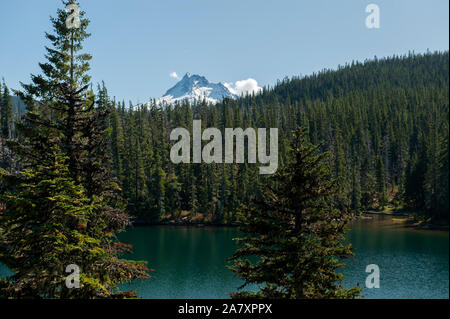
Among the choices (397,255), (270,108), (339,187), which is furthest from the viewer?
(270,108)

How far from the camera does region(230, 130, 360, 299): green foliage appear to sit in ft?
41.8

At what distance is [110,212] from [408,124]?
12353 centimetres

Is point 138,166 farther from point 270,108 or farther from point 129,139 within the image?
point 270,108

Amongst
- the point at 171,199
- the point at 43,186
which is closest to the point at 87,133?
the point at 43,186

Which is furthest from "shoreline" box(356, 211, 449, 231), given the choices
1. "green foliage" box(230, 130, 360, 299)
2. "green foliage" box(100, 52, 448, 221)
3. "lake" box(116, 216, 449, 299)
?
"green foliage" box(230, 130, 360, 299)

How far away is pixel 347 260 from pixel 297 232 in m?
38.1

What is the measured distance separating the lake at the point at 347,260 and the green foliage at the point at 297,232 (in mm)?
19522

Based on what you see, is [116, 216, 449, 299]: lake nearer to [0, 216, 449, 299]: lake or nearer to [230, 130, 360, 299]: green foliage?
[0, 216, 449, 299]: lake

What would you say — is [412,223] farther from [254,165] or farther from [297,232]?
[297,232]

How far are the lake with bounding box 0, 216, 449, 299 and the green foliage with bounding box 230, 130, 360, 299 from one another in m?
19.5

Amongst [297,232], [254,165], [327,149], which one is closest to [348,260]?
[297,232]

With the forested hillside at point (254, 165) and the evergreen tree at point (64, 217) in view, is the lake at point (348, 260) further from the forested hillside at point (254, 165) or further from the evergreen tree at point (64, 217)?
the evergreen tree at point (64, 217)
